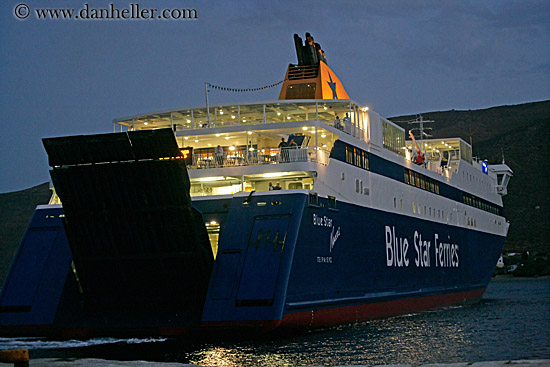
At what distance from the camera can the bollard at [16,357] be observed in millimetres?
8945

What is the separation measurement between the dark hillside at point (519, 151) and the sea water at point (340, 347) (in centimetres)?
7681

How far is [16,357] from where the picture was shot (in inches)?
354

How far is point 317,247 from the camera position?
19.4 metres

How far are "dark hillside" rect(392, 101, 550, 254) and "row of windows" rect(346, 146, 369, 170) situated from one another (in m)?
74.0

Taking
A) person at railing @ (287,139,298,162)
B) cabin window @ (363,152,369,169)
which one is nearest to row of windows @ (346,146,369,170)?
cabin window @ (363,152,369,169)

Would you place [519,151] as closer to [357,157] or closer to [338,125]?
[357,157]

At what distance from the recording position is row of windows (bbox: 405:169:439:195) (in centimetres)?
2951

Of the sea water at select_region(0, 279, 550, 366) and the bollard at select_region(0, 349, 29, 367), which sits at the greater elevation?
the bollard at select_region(0, 349, 29, 367)

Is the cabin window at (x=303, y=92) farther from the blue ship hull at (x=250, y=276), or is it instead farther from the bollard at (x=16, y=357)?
the bollard at (x=16, y=357)

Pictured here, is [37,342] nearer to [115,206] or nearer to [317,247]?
[115,206]

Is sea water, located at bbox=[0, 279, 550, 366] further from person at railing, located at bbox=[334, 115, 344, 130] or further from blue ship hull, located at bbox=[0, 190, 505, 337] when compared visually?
person at railing, located at bbox=[334, 115, 344, 130]

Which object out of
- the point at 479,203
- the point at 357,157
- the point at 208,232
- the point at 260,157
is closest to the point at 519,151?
the point at 479,203

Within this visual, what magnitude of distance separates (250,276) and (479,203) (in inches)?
1024

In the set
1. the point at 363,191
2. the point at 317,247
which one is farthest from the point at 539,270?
the point at 317,247
